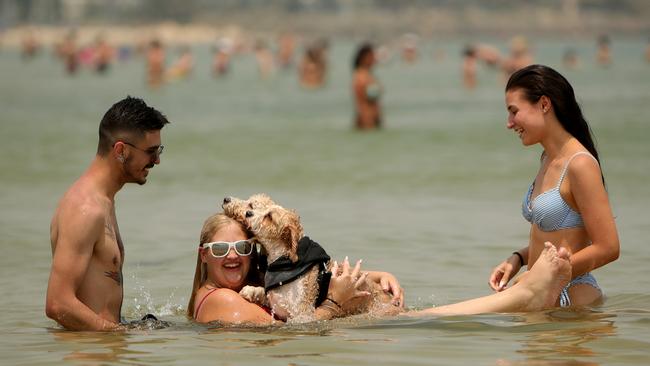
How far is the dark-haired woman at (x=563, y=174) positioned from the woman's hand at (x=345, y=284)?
3.12 ft

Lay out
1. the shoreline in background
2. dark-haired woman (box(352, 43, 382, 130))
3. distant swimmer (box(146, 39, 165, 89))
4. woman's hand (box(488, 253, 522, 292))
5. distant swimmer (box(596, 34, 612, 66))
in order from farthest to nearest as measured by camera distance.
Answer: the shoreline in background
distant swimmer (box(596, 34, 612, 66))
distant swimmer (box(146, 39, 165, 89))
dark-haired woman (box(352, 43, 382, 130))
woman's hand (box(488, 253, 522, 292))

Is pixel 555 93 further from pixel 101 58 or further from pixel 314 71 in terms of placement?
pixel 101 58

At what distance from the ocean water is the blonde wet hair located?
261 mm

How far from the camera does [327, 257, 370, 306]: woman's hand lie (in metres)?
6.32

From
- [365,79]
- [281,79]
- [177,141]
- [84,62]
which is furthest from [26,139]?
[84,62]

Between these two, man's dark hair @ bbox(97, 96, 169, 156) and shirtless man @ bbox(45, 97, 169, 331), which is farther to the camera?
man's dark hair @ bbox(97, 96, 169, 156)

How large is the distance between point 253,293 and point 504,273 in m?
1.35

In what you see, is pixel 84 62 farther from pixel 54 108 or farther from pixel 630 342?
pixel 630 342

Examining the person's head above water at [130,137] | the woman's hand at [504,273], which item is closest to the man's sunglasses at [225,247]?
the person's head above water at [130,137]

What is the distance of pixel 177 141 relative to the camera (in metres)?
21.6

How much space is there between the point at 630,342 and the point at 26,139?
17406 mm

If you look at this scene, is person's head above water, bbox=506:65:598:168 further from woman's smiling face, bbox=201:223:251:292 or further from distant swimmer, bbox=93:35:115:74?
distant swimmer, bbox=93:35:115:74

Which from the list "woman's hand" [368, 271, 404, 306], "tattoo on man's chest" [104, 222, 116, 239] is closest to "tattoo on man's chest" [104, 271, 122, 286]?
"tattoo on man's chest" [104, 222, 116, 239]

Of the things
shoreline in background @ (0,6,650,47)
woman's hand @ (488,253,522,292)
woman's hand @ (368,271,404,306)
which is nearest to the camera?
woman's hand @ (488,253,522,292)
